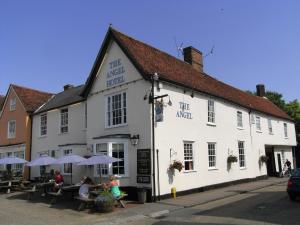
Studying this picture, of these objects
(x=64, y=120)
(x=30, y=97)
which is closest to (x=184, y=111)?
(x=64, y=120)

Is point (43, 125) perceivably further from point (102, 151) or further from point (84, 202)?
point (84, 202)

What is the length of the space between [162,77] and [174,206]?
652cm

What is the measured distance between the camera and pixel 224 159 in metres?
21.1

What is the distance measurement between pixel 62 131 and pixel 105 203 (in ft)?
39.5

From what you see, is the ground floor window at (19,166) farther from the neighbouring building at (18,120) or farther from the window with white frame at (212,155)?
the window with white frame at (212,155)

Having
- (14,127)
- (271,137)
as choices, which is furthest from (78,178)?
(271,137)

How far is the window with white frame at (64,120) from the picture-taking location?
23642mm

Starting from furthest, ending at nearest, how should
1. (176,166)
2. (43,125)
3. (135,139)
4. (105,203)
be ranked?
(43,125) → (135,139) → (176,166) → (105,203)

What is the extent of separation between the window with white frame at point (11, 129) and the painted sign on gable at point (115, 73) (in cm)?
1370

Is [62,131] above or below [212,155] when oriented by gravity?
above

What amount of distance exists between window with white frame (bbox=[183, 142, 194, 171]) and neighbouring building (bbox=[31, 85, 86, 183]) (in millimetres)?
6168

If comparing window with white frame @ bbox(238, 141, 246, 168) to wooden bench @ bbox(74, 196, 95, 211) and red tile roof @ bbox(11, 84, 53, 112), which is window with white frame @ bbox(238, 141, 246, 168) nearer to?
wooden bench @ bbox(74, 196, 95, 211)

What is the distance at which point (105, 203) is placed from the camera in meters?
13.0

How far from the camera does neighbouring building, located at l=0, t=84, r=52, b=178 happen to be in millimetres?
26797
